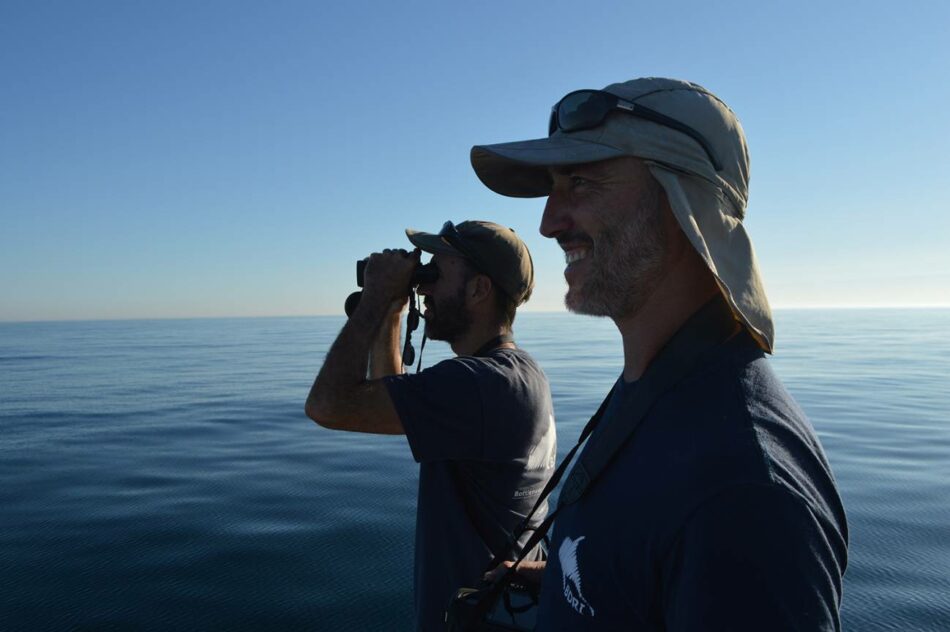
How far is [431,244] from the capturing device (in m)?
Result: 2.83

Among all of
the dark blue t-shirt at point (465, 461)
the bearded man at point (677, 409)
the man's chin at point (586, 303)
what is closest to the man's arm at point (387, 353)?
the dark blue t-shirt at point (465, 461)

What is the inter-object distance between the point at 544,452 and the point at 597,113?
149 cm

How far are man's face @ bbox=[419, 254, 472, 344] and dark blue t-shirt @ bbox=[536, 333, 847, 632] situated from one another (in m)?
1.55

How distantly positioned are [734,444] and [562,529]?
465 mm

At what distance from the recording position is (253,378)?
17.5 m

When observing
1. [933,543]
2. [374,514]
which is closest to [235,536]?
[374,514]

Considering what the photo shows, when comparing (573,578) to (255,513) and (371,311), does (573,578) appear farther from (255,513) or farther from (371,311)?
(255,513)

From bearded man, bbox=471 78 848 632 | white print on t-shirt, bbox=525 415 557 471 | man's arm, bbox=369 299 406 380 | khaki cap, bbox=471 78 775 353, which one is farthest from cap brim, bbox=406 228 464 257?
khaki cap, bbox=471 78 775 353

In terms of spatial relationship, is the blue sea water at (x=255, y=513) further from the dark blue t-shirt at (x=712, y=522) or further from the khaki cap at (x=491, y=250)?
the dark blue t-shirt at (x=712, y=522)

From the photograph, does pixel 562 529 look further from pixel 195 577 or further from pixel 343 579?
pixel 195 577

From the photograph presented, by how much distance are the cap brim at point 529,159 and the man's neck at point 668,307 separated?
30cm

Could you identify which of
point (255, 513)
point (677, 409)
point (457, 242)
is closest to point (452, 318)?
point (457, 242)

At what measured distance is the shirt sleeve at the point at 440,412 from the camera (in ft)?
7.18

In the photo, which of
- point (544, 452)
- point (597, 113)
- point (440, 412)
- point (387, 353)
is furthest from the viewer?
point (387, 353)
